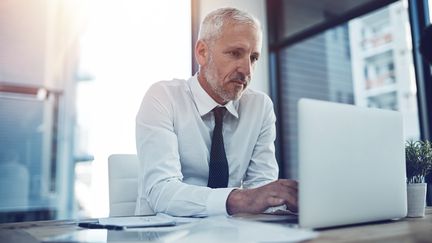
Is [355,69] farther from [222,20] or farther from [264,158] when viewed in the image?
[222,20]

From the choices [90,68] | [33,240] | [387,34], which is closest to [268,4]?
[387,34]

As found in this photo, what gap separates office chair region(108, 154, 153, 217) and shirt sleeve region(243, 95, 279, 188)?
50 centimetres

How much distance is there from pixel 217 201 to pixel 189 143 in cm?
56

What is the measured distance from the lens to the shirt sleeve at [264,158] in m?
1.64

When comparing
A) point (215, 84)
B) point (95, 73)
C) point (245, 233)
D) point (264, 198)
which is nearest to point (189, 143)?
point (215, 84)

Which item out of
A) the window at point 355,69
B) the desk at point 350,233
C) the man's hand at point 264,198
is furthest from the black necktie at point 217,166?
the window at point 355,69

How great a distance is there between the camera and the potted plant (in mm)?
984

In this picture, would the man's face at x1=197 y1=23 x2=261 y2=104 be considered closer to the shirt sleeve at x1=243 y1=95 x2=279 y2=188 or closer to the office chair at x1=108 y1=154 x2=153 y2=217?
the shirt sleeve at x1=243 y1=95 x2=279 y2=188

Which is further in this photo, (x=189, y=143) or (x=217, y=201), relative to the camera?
(x=189, y=143)

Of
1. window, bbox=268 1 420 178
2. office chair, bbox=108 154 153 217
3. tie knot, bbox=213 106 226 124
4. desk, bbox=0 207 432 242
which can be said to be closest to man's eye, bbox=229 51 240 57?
tie knot, bbox=213 106 226 124

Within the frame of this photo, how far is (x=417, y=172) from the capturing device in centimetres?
103

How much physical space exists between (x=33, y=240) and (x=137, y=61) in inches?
104

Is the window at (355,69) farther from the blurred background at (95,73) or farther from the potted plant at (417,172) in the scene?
the potted plant at (417,172)

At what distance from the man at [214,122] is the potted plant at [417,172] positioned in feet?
1.77
